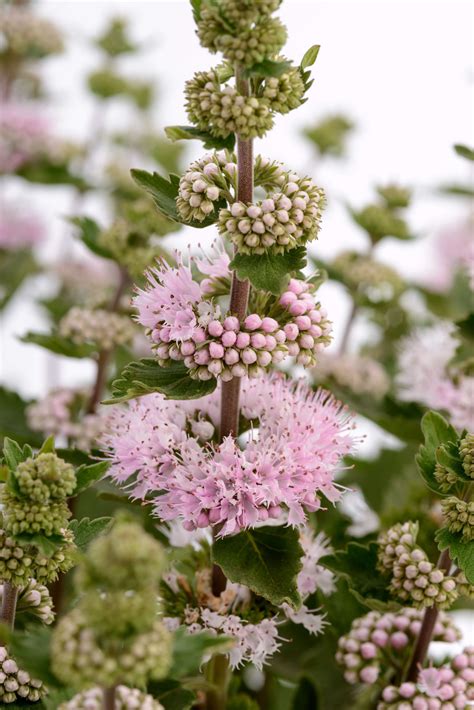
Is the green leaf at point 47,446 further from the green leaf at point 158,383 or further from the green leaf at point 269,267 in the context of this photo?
the green leaf at point 269,267

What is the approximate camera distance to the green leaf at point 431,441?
131cm

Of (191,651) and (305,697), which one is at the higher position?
(191,651)

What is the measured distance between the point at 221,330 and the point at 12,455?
11.8 inches

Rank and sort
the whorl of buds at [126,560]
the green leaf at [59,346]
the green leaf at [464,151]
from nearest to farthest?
the whorl of buds at [126,560]
the green leaf at [464,151]
the green leaf at [59,346]

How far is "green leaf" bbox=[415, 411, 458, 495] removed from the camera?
1309 millimetres

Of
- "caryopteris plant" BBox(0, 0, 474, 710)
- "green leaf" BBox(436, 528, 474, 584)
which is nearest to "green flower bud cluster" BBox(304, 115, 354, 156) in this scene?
"caryopteris plant" BBox(0, 0, 474, 710)

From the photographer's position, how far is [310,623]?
4.69ft

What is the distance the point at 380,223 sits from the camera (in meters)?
2.18

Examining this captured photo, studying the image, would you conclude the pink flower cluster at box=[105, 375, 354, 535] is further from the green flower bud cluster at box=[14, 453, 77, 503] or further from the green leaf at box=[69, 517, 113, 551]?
the green flower bud cluster at box=[14, 453, 77, 503]

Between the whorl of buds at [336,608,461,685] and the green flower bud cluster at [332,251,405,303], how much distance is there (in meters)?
0.91

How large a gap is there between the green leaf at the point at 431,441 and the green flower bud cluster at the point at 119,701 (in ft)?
1.56

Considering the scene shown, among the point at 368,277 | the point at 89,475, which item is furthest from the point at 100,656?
the point at 368,277

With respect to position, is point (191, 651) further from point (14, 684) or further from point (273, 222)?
point (273, 222)

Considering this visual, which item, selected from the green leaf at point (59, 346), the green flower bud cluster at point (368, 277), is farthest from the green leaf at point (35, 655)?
the green flower bud cluster at point (368, 277)
